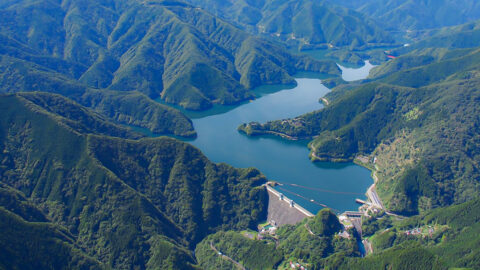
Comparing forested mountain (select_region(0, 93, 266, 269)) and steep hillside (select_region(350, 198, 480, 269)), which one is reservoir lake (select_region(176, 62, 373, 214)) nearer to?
forested mountain (select_region(0, 93, 266, 269))

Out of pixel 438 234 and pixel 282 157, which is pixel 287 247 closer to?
pixel 438 234

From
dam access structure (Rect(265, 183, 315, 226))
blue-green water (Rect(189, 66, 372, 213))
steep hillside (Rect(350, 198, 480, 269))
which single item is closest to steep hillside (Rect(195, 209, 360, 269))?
dam access structure (Rect(265, 183, 315, 226))

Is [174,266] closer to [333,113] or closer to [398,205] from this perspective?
[398,205]

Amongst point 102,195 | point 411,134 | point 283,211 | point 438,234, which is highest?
point 411,134

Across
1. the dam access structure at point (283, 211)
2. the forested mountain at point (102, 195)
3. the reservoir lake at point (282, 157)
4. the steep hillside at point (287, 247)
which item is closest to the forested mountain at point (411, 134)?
the reservoir lake at point (282, 157)

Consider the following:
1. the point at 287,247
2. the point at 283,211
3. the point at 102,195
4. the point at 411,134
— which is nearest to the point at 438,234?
the point at 287,247

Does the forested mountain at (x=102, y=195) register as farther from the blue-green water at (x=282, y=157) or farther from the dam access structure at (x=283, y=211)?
the blue-green water at (x=282, y=157)

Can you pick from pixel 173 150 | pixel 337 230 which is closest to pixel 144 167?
pixel 173 150

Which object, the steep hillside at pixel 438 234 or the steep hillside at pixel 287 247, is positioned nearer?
the steep hillside at pixel 438 234
